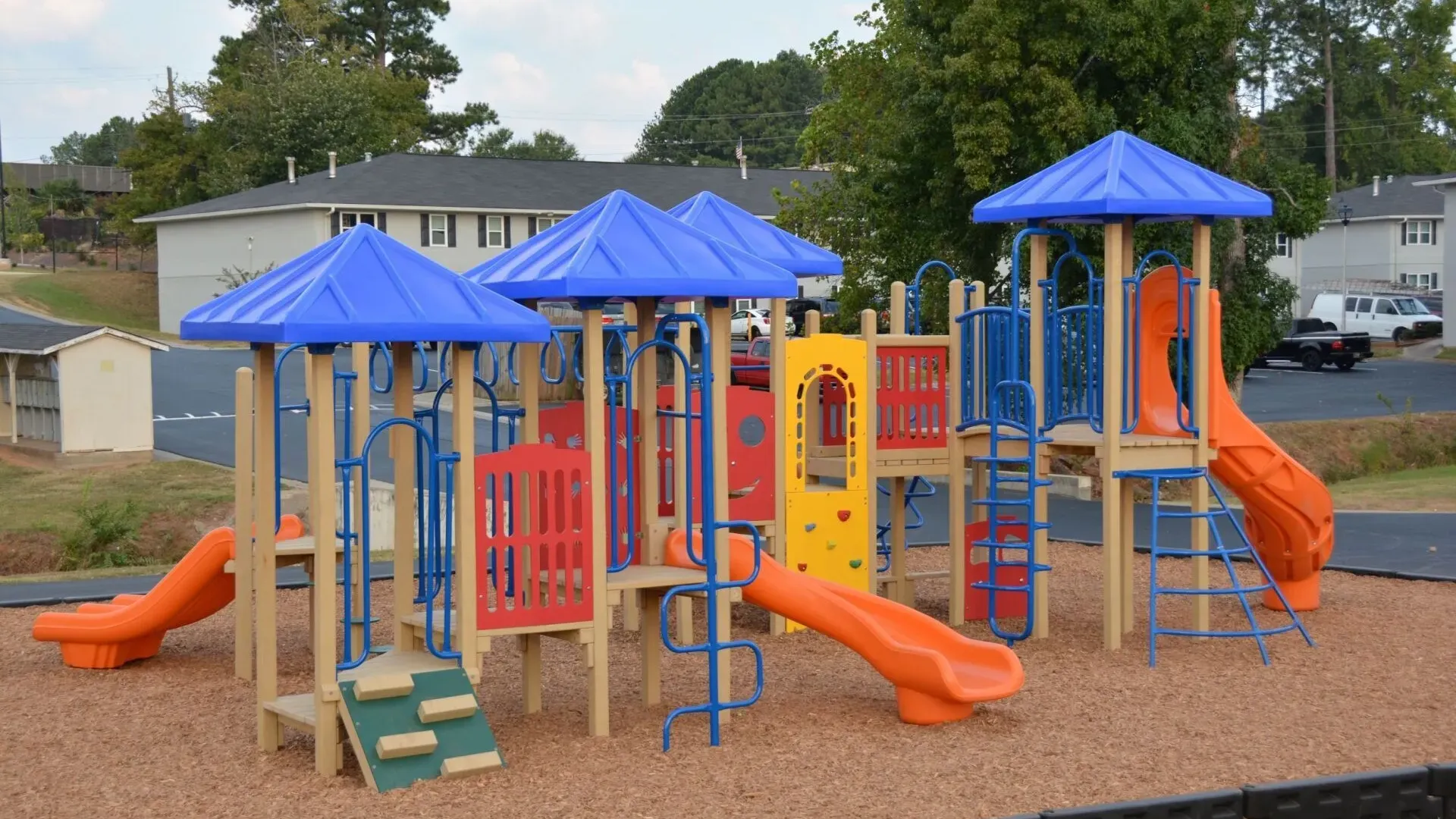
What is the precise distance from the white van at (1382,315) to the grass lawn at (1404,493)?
2708 centimetres

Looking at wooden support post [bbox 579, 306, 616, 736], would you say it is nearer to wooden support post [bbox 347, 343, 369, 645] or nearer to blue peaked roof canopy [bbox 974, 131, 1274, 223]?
wooden support post [bbox 347, 343, 369, 645]

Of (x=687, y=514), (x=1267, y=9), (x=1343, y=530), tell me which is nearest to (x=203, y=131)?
(x=1267, y=9)

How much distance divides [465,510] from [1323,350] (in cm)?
3636

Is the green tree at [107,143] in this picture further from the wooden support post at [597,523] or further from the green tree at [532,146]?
the wooden support post at [597,523]

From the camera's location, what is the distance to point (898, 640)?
790cm

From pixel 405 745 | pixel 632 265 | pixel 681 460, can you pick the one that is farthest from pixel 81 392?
pixel 405 745

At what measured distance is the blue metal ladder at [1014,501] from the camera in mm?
9641

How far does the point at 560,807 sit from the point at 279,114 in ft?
172

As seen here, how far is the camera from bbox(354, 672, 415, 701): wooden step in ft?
21.9

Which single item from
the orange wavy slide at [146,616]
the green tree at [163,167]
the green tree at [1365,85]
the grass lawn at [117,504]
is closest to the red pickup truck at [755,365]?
the grass lawn at [117,504]

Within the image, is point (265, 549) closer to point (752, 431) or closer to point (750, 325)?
point (752, 431)

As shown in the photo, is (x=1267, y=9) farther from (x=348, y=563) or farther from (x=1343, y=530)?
(x=348, y=563)

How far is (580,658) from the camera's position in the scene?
9.51 m

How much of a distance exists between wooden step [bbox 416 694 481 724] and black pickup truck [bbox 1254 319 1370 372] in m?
34.8
